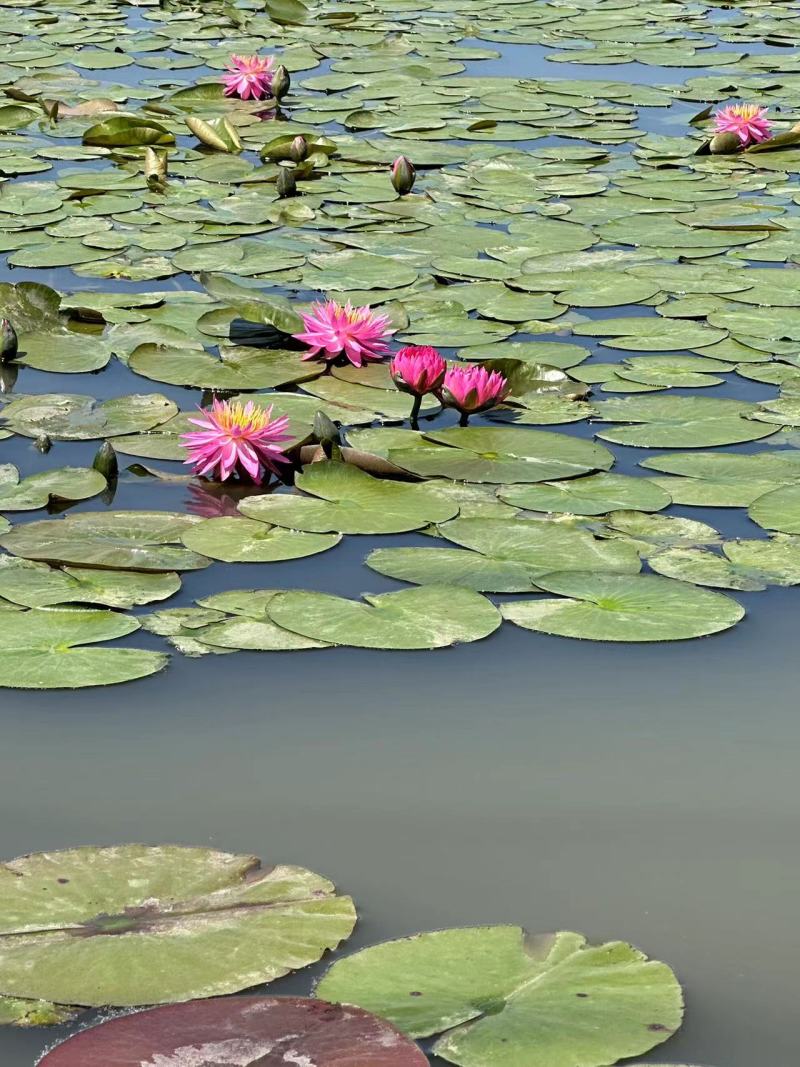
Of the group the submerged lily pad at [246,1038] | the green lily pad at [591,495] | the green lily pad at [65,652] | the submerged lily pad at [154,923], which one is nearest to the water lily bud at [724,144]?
the green lily pad at [591,495]

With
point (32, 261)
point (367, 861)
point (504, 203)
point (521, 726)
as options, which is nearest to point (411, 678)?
point (521, 726)

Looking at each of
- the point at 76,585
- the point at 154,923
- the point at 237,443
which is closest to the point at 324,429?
the point at 237,443

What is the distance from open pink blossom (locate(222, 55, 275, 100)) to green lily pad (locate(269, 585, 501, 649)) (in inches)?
167

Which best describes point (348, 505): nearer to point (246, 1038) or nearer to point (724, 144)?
point (246, 1038)

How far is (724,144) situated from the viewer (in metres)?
5.39

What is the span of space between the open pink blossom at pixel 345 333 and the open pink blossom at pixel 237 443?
1.77ft

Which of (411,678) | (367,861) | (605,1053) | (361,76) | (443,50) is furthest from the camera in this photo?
(443,50)

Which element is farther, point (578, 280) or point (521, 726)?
point (578, 280)

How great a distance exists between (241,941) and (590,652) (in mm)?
859

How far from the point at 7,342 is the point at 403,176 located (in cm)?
178

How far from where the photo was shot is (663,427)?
10.3 feet

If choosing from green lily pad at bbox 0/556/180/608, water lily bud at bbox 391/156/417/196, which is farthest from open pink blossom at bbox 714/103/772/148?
green lily pad at bbox 0/556/180/608

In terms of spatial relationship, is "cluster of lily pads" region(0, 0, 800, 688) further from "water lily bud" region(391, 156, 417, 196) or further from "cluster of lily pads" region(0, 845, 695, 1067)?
"cluster of lily pads" region(0, 845, 695, 1067)

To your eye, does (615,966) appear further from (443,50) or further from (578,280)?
(443,50)
